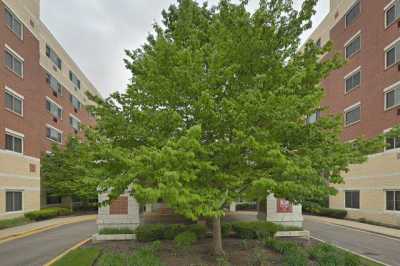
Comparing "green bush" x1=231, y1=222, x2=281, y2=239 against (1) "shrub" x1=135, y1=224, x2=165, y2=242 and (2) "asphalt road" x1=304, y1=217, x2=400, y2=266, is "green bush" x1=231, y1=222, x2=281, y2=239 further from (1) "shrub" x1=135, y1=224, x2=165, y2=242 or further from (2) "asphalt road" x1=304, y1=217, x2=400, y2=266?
(2) "asphalt road" x1=304, y1=217, x2=400, y2=266

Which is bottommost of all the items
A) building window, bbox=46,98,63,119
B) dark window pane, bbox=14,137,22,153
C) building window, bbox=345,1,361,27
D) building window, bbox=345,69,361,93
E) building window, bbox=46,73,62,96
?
dark window pane, bbox=14,137,22,153

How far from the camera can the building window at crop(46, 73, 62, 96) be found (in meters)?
38.7

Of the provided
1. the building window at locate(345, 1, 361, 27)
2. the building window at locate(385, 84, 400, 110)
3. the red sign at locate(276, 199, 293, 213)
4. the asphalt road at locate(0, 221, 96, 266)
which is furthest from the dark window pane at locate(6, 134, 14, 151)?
the building window at locate(345, 1, 361, 27)

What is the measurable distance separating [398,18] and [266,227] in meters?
17.5

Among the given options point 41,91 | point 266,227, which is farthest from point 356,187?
point 41,91

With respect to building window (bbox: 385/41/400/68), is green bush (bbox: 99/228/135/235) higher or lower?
lower

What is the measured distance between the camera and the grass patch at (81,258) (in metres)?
10.8

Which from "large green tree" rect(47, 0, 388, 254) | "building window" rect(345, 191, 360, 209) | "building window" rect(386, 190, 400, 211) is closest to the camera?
"large green tree" rect(47, 0, 388, 254)

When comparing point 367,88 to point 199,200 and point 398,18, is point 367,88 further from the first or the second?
point 199,200

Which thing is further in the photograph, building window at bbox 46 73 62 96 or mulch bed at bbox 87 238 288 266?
building window at bbox 46 73 62 96

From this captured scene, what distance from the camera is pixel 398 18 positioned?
2361cm

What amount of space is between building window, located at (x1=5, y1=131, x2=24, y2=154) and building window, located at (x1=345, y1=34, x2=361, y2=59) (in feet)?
90.8

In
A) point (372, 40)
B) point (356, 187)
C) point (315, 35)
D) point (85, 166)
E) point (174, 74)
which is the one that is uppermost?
point (315, 35)

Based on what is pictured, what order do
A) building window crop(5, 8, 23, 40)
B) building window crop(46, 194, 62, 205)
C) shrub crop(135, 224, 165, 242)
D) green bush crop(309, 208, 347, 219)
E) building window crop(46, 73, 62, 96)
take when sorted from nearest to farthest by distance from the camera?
1. shrub crop(135, 224, 165, 242)
2. building window crop(5, 8, 23, 40)
3. green bush crop(309, 208, 347, 219)
4. building window crop(46, 194, 62, 205)
5. building window crop(46, 73, 62, 96)
